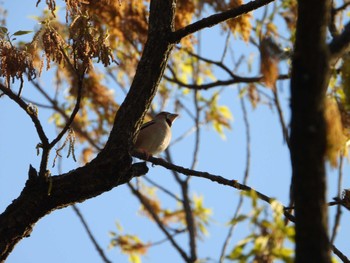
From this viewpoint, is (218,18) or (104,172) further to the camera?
(218,18)

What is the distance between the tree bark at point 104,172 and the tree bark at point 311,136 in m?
1.77

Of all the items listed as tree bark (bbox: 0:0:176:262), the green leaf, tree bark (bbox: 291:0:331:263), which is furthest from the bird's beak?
tree bark (bbox: 291:0:331:263)

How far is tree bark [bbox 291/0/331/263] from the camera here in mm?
2305

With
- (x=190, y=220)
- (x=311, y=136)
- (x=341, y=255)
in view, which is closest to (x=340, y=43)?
(x=311, y=136)

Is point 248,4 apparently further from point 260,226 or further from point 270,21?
point 270,21

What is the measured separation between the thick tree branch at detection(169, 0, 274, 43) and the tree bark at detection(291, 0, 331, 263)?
1.68 meters

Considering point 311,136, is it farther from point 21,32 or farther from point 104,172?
point 21,32

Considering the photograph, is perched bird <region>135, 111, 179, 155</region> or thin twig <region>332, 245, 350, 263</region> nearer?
thin twig <region>332, 245, 350, 263</region>

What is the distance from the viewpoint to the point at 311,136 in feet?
7.57

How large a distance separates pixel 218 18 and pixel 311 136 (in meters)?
1.97

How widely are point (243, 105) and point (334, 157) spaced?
730cm

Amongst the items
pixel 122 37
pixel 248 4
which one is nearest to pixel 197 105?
pixel 122 37

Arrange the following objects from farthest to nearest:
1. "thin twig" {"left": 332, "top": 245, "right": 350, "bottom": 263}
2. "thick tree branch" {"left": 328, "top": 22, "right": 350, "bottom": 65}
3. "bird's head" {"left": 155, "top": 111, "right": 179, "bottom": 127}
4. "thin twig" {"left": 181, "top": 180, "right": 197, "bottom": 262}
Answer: "thin twig" {"left": 181, "top": 180, "right": 197, "bottom": 262} → "bird's head" {"left": 155, "top": 111, "right": 179, "bottom": 127} → "thin twig" {"left": 332, "top": 245, "right": 350, "bottom": 263} → "thick tree branch" {"left": 328, "top": 22, "right": 350, "bottom": 65}

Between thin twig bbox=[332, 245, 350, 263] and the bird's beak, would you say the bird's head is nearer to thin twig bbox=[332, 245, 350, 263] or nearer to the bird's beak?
the bird's beak
